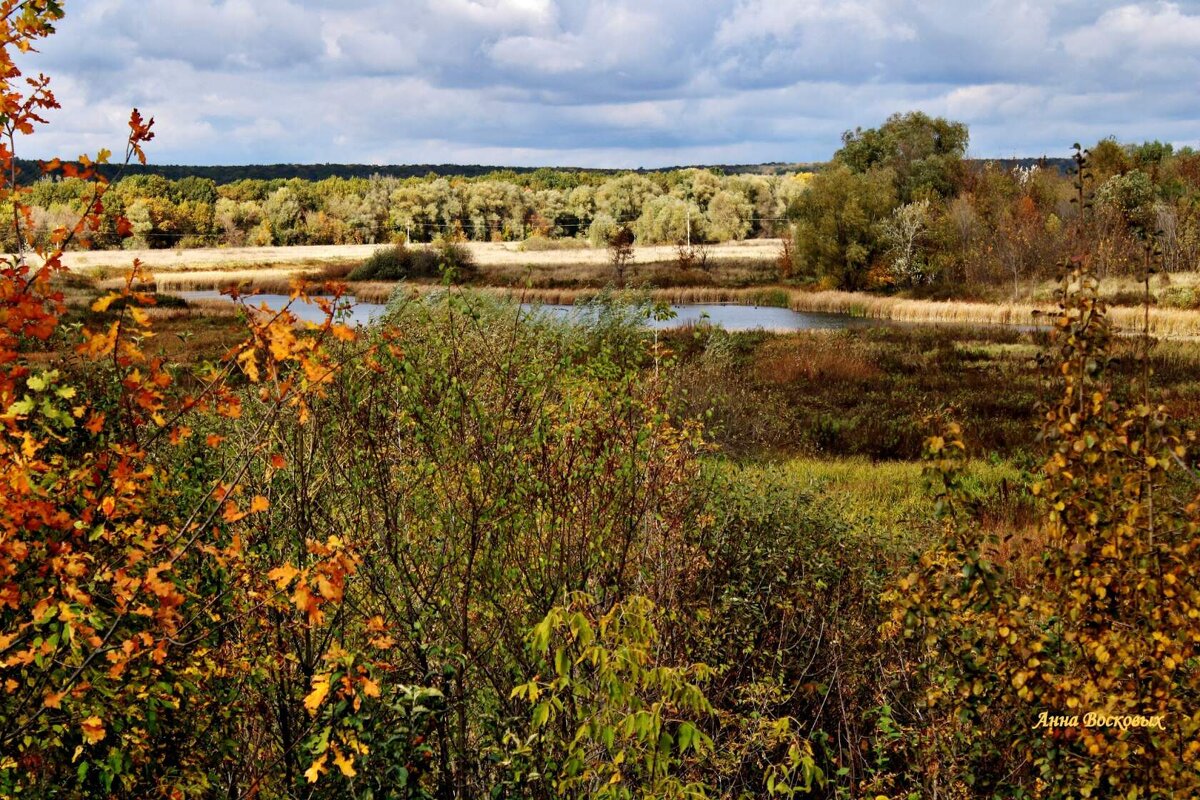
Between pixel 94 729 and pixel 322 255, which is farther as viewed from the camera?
pixel 322 255

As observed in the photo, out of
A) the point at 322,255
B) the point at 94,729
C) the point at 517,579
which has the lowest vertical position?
the point at 517,579

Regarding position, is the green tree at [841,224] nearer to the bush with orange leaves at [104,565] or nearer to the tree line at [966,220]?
the tree line at [966,220]

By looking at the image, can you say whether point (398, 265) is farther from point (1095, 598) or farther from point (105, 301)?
point (105, 301)

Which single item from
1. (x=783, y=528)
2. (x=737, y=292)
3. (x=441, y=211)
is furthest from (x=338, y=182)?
(x=783, y=528)

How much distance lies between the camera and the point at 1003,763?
548 cm

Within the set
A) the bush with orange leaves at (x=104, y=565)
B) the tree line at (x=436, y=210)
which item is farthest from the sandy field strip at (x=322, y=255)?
the bush with orange leaves at (x=104, y=565)

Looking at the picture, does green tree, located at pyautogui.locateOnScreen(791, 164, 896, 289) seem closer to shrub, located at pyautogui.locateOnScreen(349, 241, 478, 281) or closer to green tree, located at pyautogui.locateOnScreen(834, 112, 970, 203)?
green tree, located at pyautogui.locateOnScreen(834, 112, 970, 203)

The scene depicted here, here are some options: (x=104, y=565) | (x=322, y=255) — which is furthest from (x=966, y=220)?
(x=104, y=565)

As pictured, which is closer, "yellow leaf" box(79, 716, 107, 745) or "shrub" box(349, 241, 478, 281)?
"yellow leaf" box(79, 716, 107, 745)

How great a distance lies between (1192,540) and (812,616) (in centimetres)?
371

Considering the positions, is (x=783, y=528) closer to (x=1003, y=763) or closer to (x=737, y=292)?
(x=1003, y=763)

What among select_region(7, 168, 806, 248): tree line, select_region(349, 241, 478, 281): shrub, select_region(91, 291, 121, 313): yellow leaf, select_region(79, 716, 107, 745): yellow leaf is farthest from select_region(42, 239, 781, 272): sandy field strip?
select_region(79, 716, 107, 745): yellow leaf

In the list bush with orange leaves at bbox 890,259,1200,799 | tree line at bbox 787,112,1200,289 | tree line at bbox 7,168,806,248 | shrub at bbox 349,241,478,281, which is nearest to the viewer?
bush with orange leaves at bbox 890,259,1200,799

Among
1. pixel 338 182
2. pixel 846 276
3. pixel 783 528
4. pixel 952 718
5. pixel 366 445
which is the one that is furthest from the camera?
pixel 338 182
